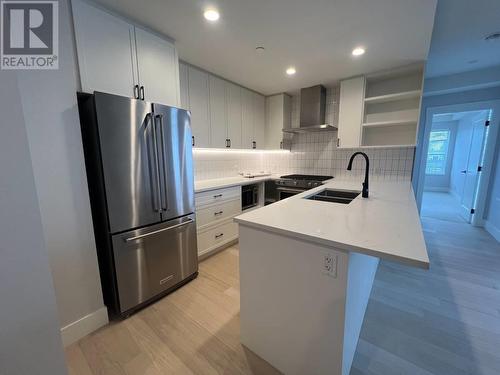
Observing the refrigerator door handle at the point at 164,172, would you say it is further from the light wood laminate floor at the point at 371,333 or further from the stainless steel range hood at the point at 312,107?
the stainless steel range hood at the point at 312,107

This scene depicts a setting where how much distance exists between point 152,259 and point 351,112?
3178mm

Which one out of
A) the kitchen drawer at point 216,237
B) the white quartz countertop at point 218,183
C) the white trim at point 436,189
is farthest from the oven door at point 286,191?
the white trim at point 436,189

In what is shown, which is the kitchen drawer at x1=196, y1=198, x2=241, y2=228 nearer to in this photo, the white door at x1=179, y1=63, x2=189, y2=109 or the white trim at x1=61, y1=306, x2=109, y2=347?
the white trim at x1=61, y1=306, x2=109, y2=347

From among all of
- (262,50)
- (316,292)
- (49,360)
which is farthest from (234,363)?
(262,50)

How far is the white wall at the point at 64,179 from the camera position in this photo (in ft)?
4.28

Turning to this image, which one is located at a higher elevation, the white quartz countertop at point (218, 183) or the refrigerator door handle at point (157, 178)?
the refrigerator door handle at point (157, 178)

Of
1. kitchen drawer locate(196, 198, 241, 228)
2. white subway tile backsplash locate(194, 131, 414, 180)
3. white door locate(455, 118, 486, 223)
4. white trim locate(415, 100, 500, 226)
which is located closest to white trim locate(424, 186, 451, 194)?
white door locate(455, 118, 486, 223)

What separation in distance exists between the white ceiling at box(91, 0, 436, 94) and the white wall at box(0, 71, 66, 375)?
1.51m

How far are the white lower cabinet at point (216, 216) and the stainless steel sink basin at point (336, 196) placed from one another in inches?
48.2

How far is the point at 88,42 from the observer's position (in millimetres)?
1551

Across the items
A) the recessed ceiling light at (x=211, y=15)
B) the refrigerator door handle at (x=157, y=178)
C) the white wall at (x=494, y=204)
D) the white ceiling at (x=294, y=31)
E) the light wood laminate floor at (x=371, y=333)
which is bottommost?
the light wood laminate floor at (x=371, y=333)

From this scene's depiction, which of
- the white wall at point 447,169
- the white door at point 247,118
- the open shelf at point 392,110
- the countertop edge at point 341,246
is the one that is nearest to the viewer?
the countertop edge at point 341,246

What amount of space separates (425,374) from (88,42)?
3.23 metres

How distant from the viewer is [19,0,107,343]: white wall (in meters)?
1.30
